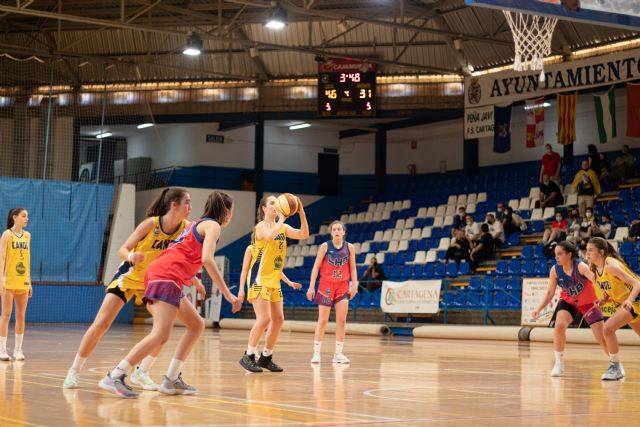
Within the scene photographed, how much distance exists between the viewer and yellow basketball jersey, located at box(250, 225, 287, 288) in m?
12.1

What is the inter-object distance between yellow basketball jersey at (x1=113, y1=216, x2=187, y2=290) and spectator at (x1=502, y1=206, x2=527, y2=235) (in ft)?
72.7

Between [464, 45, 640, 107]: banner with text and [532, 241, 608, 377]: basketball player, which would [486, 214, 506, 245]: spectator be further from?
[532, 241, 608, 377]: basketball player

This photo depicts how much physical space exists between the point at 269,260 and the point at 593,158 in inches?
782

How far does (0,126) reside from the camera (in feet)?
104

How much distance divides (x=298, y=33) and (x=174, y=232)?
2797 cm

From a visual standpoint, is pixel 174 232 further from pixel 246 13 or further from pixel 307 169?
pixel 307 169


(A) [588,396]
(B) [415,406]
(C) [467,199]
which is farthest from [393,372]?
(C) [467,199]

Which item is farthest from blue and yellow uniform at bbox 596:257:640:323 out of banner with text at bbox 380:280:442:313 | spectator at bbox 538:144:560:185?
spectator at bbox 538:144:560:185

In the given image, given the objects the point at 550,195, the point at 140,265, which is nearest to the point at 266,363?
the point at 140,265

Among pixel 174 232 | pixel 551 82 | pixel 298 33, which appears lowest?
pixel 174 232

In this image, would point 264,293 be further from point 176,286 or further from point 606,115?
point 606,115

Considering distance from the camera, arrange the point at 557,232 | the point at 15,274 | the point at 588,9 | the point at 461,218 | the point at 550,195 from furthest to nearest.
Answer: the point at 461,218
the point at 550,195
the point at 557,232
the point at 15,274
the point at 588,9

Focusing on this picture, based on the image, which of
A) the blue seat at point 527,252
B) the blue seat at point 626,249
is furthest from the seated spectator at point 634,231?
the blue seat at point 527,252

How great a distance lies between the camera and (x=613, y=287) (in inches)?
448
